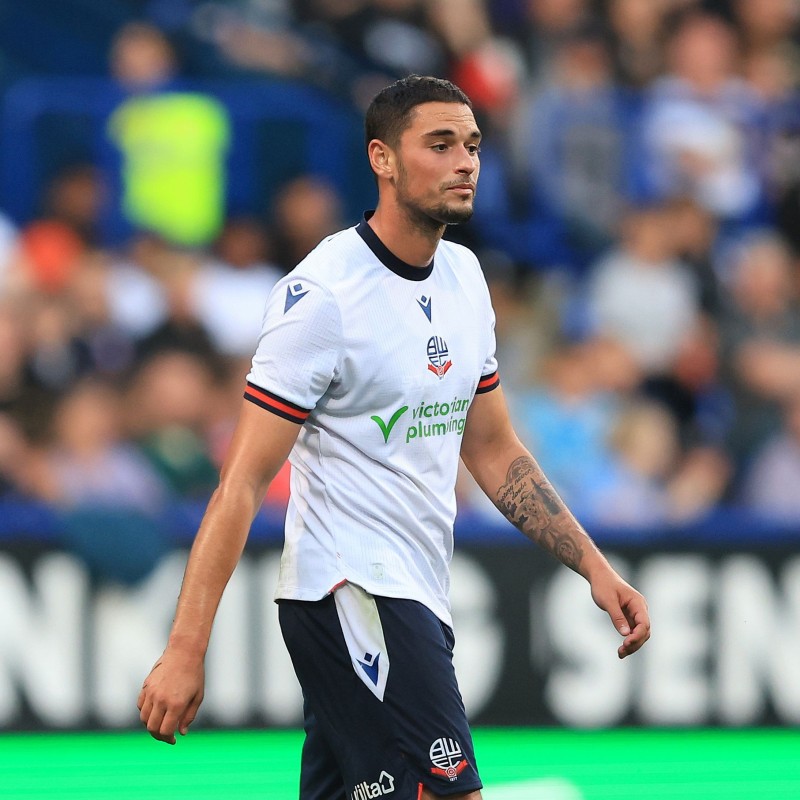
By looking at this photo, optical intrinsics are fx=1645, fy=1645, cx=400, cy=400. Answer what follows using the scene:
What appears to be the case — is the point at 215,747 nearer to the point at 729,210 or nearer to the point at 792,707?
the point at 792,707

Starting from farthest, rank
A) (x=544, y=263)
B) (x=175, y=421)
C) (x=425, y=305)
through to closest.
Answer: (x=544, y=263), (x=175, y=421), (x=425, y=305)

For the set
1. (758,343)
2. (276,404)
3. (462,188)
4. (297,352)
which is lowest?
(276,404)

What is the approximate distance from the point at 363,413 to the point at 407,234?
0.50 m

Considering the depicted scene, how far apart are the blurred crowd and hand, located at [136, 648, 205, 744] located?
4595 mm

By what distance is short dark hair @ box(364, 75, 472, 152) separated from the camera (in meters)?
4.25

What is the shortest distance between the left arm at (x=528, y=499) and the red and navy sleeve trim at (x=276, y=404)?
75 cm

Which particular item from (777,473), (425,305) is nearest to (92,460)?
(777,473)

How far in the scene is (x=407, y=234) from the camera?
14.1 ft

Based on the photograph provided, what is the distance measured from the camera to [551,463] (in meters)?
8.71

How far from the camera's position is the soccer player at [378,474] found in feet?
13.2

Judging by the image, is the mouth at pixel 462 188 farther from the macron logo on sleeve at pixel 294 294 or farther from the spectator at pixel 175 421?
the spectator at pixel 175 421

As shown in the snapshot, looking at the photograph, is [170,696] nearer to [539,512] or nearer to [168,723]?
[168,723]

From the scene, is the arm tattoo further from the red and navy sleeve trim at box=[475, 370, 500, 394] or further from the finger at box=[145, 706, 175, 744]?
the finger at box=[145, 706, 175, 744]

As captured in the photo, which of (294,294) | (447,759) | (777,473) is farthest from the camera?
(777,473)
